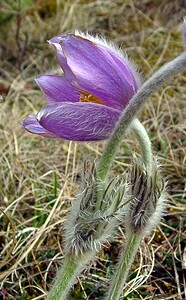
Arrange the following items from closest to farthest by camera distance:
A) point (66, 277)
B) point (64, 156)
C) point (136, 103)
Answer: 1. point (136, 103)
2. point (66, 277)
3. point (64, 156)

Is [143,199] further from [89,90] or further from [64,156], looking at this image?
[64,156]

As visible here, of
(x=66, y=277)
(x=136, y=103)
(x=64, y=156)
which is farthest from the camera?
(x=64, y=156)

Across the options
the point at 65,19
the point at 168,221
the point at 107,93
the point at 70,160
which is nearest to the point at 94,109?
the point at 107,93

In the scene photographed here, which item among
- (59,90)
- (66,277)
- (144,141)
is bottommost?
(66,277)

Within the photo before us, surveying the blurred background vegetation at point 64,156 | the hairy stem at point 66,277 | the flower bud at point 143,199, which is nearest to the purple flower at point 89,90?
the flower bud at point 143,199

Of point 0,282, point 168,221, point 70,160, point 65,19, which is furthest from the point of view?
point 65,19

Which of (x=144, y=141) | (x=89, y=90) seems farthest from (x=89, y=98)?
(x=144, y=141)

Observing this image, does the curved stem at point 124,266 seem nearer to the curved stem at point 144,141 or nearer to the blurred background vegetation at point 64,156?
the curved stem at point 144,141

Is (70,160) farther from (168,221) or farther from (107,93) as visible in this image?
(107,93)
